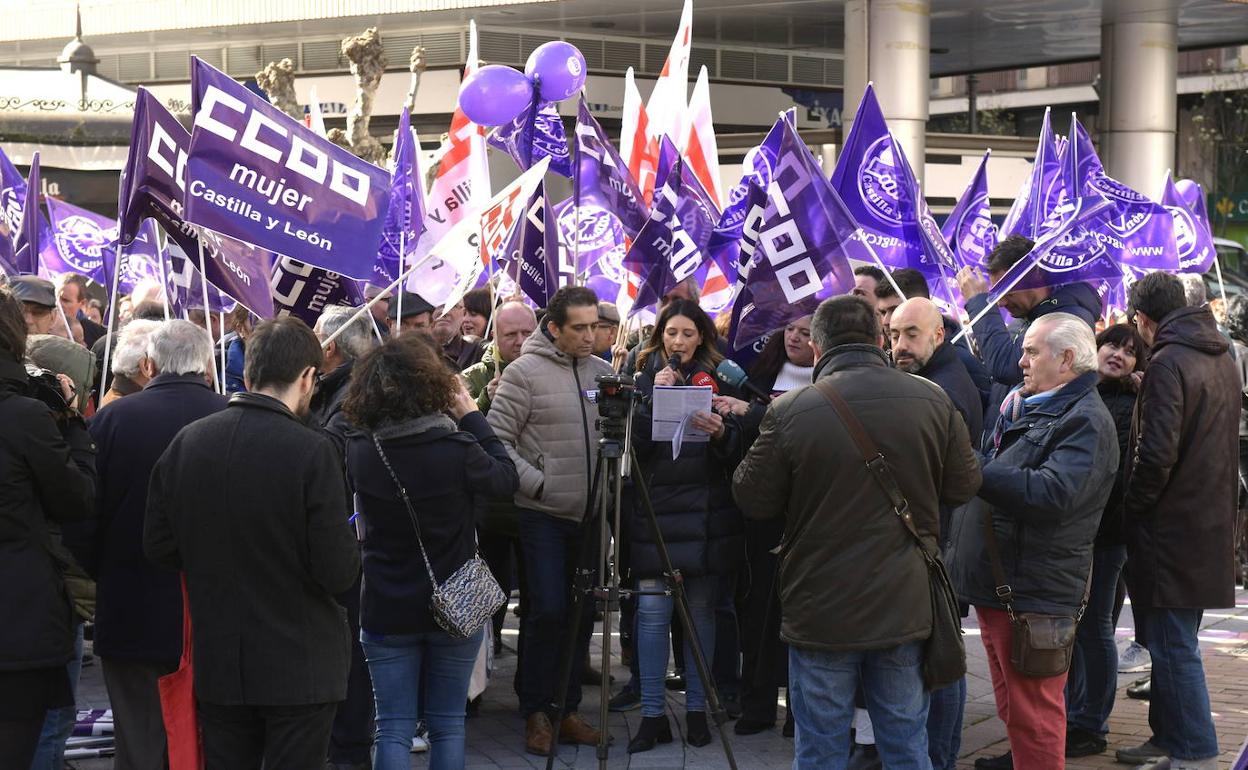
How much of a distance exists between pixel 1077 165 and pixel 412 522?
7925mm

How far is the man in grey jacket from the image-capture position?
22.3 ft

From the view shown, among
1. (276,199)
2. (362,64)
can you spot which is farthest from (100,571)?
(362,64)

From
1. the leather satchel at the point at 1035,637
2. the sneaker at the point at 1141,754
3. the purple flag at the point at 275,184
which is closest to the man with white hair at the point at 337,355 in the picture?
the purple flag at the point at 275,184

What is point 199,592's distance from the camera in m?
4.55

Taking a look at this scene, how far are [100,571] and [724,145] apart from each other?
78.3 ft

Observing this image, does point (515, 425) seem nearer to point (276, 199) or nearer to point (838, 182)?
point (276, 199)

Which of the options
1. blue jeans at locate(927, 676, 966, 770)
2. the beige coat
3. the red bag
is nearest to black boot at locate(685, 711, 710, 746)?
the beige coat

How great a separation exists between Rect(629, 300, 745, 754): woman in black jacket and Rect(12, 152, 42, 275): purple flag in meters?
5.42

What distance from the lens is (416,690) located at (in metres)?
5.48

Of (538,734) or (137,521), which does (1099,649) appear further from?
(137,521)

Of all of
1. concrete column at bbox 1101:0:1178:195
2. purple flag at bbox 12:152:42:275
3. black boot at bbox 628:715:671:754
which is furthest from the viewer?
concrete column at bbox 1101:0:1178:195

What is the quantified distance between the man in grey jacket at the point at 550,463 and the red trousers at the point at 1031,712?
77.3 inches

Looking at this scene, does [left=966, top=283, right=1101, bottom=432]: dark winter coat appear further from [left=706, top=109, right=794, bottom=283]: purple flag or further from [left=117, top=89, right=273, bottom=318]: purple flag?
[left=117, top=89, right=273, bottom=318]: purple flag

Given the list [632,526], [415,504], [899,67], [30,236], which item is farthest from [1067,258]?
[899,67]
